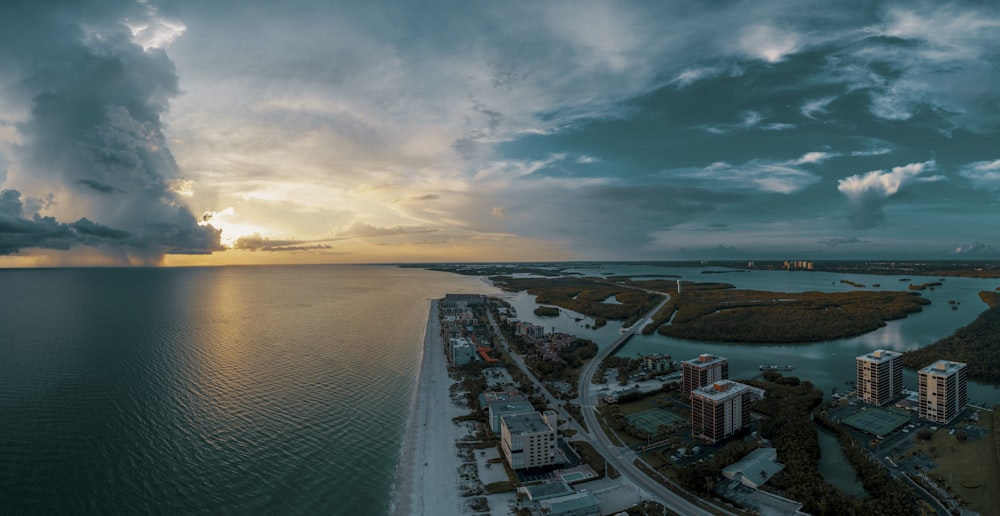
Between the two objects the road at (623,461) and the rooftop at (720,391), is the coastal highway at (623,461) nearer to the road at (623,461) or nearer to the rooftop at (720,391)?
the road at (623,461)

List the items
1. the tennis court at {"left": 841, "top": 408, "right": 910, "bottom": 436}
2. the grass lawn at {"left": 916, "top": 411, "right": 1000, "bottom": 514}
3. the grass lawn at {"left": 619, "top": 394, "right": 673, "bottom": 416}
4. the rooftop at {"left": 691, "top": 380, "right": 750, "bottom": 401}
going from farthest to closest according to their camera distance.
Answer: the grass lawn at {"left": 619, "top": 394, "right": 673, "bottom": 416}, the tennis court at {"left": 841, "top": 408, "right": 910, "bottom": 436}, the rooftop at {"left": 691, "top": 380, "right": 750, "bottom": 401}, the grass lawn at {"left": 916, "top": 411, "right": 1000, "bottom": 514}

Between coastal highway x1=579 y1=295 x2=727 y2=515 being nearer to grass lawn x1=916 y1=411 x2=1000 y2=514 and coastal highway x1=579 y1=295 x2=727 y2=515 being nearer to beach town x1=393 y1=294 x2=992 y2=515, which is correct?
beach town x1=393 y1=294 x2=992 y2=515

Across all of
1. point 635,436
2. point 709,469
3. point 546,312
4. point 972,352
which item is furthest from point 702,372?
point 546,312

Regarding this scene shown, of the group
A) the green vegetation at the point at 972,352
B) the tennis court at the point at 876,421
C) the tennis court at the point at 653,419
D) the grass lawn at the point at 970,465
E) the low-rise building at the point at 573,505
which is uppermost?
the green vegetation at the point at 972,352

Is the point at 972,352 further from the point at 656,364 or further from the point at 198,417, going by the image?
the point at 198,417

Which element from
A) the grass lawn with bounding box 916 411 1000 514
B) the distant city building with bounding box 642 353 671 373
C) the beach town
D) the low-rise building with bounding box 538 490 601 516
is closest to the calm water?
the beach town

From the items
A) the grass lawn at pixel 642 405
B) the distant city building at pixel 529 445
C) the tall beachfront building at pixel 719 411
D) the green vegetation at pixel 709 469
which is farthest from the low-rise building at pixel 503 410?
the tall beachfront building at pixel 719 411
